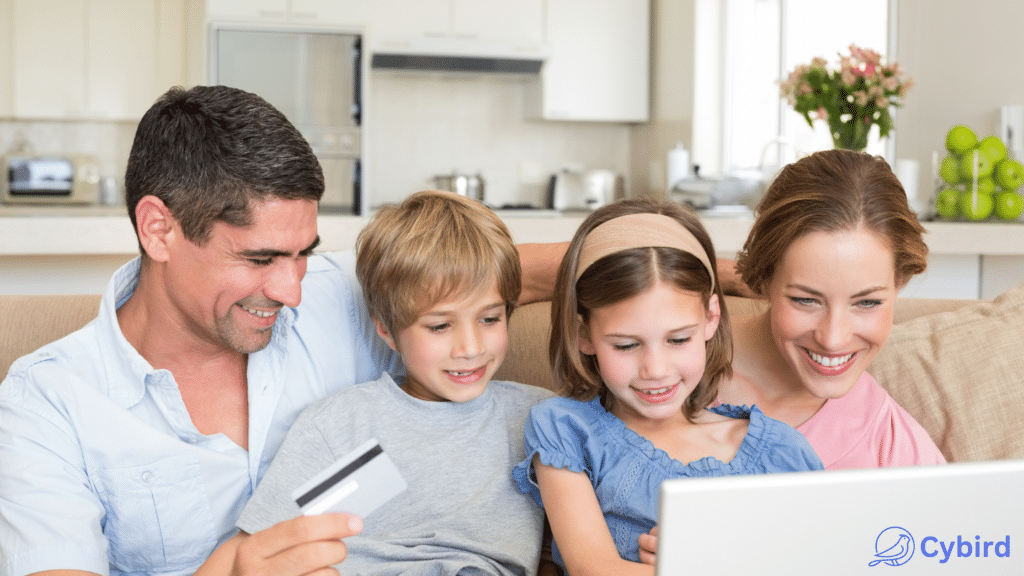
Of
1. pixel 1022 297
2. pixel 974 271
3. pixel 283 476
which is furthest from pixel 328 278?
pixel 974 271

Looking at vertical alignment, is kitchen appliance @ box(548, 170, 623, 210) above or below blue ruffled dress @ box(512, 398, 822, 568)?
above

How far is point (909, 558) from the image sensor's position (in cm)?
69

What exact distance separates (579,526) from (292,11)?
165 inches

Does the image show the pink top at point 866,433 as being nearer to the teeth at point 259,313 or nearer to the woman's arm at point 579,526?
the woman's arm at point 579,526

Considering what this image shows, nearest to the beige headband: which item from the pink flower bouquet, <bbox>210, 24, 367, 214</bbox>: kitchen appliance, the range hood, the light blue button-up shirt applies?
the light blue button-up shirt

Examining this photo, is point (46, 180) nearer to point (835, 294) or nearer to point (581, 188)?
point (581, 188)

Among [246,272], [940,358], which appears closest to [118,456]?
[246,272]

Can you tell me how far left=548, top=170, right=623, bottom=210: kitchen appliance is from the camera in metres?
5.43

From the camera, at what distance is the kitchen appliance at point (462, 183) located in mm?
5148

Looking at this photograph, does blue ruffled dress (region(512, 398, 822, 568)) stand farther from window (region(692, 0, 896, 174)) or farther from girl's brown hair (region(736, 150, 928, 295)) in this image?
window (region(692, 0, 896, 174))

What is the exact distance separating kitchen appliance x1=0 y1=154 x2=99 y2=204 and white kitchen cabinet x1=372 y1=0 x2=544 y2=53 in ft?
6.52

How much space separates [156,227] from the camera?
4.38 ft

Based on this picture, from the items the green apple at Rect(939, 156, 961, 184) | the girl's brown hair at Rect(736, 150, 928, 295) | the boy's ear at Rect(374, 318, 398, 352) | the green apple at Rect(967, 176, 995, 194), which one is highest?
the green apple at Rect(939, 156, 961, 184)

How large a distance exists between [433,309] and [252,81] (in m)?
3.78
